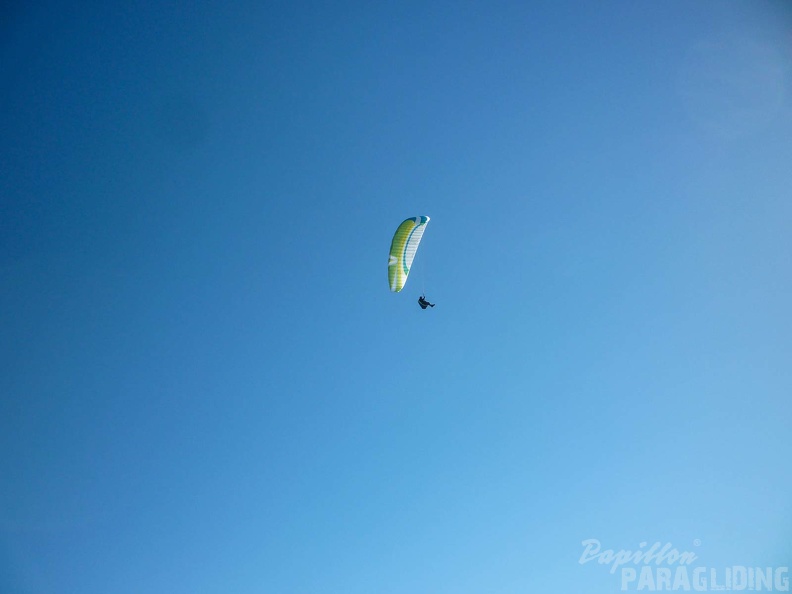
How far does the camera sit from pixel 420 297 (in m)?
25.7

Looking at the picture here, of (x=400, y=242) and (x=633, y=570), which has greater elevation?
(x=400, y=242)

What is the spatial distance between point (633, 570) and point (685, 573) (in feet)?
8.53

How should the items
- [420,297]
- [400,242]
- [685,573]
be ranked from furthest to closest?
[685,573]
[420,297]
[400,242]

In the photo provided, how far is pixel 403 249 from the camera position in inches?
892

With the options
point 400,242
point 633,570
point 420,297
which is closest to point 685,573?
point 633,570

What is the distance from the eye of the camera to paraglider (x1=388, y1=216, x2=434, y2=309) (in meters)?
22.4

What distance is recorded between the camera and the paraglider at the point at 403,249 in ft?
73.5

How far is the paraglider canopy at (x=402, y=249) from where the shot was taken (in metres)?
22.4

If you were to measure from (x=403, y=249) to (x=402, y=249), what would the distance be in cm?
4

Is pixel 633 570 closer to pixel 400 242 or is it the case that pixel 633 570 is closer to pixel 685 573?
pixel 685 573

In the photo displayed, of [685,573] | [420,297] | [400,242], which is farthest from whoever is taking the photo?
[685,573]

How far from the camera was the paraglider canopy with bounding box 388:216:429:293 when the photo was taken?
22391mm

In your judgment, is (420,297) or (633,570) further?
(633,570)

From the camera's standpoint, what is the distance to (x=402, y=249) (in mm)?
22641
